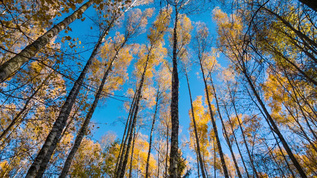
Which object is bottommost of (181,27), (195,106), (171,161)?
(171,161)

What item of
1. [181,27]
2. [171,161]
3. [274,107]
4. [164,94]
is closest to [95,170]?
[171,161]

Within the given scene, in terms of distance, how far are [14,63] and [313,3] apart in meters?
3.17

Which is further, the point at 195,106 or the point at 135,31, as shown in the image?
the point at 195,106

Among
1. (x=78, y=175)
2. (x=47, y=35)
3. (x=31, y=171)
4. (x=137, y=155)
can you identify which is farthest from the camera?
(x=137, y=155)

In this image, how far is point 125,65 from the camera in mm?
10289

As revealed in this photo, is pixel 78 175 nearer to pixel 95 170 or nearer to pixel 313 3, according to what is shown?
pixel 95 170

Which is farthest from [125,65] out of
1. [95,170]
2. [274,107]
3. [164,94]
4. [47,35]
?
[274,107]

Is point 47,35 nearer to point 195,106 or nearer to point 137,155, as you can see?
point 195,106

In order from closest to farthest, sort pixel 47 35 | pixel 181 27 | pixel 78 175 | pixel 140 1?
1. pixel 47 35
2. pixel 78 175
3. pixel 140 1
4. pixel 181 27

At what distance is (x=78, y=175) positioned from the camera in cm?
639

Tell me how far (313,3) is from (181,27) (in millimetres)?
9762

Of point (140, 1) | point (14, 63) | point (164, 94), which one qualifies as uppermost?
point (140, 1)

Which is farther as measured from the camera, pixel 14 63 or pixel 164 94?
pixel 164 94

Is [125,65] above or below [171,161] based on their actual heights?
above
